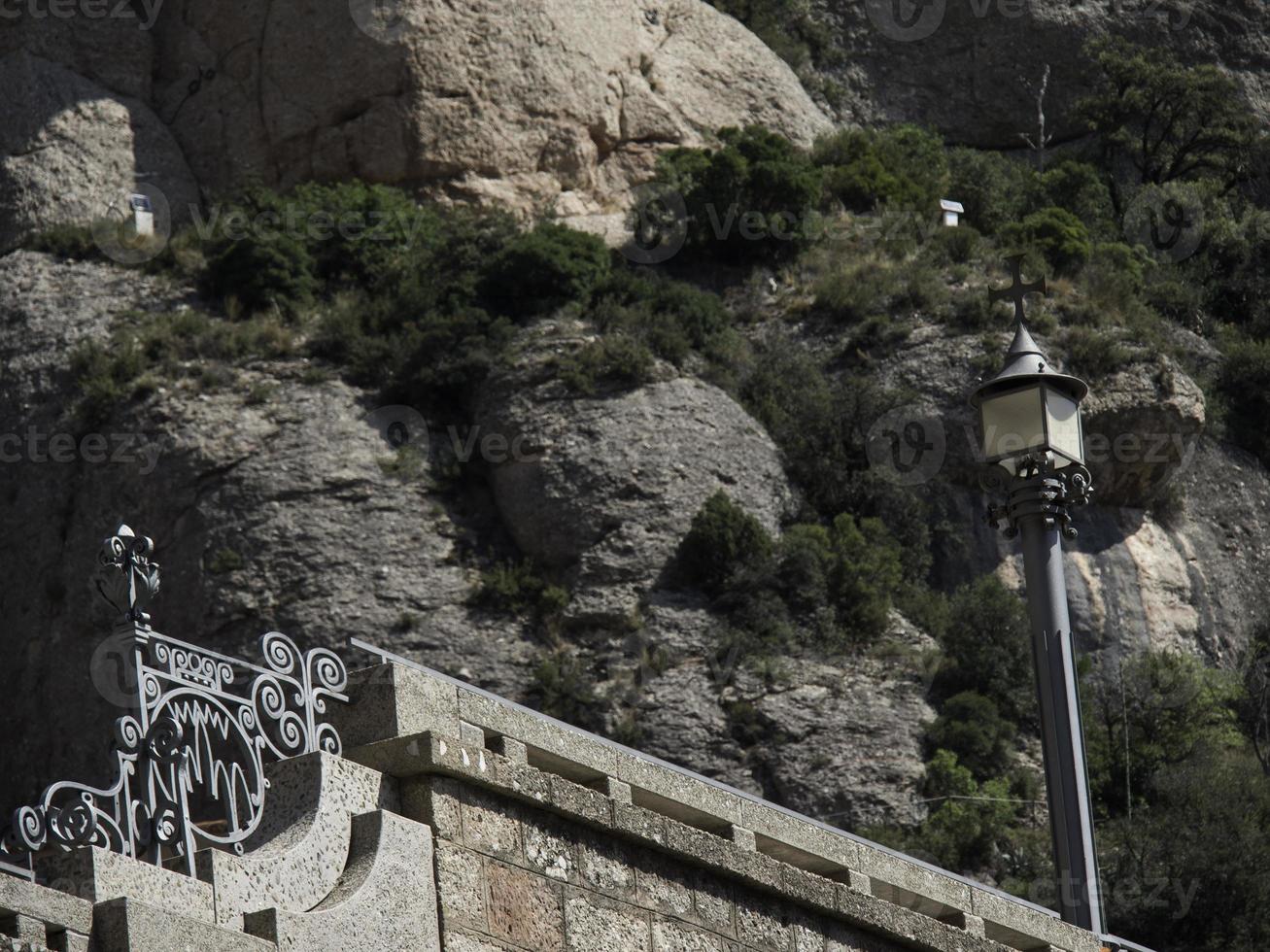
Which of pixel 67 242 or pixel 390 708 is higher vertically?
pixel 67 242

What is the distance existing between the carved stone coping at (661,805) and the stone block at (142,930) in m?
1.11

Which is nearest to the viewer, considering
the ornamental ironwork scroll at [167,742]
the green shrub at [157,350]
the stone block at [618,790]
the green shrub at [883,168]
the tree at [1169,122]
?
the ornamental ironwork scroll at [167,742]

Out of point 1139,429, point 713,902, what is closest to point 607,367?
point 1139,429

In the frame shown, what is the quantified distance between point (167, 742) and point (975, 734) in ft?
55.6

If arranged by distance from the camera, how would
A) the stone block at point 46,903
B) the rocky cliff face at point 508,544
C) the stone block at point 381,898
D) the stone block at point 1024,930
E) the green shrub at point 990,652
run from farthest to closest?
the green shrub at point 990,652 → the rocky cliff face at point 508,544 → the stone block at point 1024,930 → the stone block at point 381,898 → the stone block at point 46,903

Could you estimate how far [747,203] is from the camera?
30.4m

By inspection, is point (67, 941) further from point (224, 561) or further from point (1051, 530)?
point (224, 561)

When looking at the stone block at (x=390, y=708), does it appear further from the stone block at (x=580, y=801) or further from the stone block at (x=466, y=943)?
the stone block at (x=466, y=943)

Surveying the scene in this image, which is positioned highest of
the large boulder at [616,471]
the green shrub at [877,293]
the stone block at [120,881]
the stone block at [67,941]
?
the green shrub at [877,293]

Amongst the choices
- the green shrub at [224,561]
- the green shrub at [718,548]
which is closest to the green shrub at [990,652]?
the green shrub at [718,548]

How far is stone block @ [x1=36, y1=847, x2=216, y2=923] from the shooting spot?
572 cm

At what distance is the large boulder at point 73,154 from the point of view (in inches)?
1188

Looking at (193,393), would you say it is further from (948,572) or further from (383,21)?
(948,572)

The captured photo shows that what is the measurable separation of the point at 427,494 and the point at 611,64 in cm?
918
